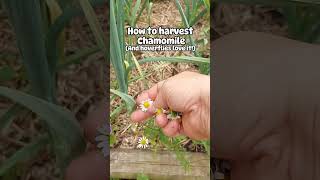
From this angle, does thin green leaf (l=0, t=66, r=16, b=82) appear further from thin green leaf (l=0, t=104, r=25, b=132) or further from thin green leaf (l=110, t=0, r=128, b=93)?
thin green leaf (l=110, t=0, r=128, b=93)

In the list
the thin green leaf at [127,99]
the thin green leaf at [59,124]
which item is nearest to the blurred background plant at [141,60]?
the thin green leaf at [127,99]

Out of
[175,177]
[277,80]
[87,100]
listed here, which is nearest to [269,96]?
[277,80]

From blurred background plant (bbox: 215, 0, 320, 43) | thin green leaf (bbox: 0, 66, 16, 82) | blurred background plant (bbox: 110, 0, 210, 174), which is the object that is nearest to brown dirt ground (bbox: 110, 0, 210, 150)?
blurred background plant (bbox: 110, 0, 210, 174)

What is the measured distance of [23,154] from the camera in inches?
34.9

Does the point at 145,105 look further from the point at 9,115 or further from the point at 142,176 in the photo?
the point at 9,115

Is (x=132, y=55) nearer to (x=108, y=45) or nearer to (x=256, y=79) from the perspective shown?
(x=108, y=45)

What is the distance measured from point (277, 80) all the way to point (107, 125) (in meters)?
0.29

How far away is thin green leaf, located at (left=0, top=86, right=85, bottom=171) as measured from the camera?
0.82 m

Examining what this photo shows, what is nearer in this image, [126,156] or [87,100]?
[126,156]

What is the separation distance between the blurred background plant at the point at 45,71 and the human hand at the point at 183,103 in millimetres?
127

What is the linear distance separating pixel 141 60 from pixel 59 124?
18cm

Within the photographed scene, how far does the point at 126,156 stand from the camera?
79 centimetres

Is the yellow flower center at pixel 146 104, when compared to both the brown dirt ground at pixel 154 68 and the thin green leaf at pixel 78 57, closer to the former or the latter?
the brown dirt ground at pixel 154 68

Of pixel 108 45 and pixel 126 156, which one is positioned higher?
pixel 108 45
